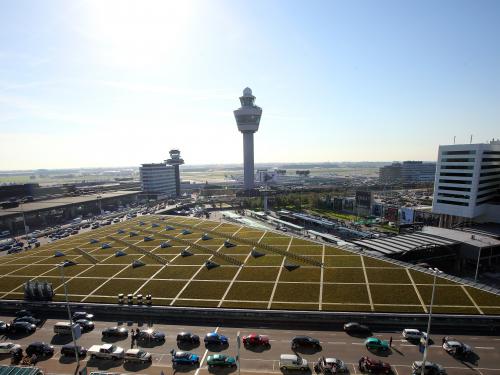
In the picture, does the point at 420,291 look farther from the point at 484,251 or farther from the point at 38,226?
the point at 38,226

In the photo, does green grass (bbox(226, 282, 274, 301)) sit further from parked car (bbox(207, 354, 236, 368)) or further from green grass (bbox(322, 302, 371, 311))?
parked car (bbox(207, 354, 236, 368))

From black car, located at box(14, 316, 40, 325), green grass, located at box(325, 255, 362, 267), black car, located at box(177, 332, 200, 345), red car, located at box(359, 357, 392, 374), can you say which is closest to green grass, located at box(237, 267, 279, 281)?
green grass, located at box(325, 255, 362, 267)

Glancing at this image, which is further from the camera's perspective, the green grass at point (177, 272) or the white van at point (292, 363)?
the green grass at point (177, 272)

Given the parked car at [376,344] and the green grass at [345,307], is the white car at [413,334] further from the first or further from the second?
the green grass at [345,307]

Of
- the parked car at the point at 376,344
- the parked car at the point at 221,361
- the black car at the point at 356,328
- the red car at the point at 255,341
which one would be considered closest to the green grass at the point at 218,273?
the red car at the point at 255,341

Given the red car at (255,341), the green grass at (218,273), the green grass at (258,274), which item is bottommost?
the red car at (255,341)

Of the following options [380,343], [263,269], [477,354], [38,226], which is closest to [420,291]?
[477,354]
